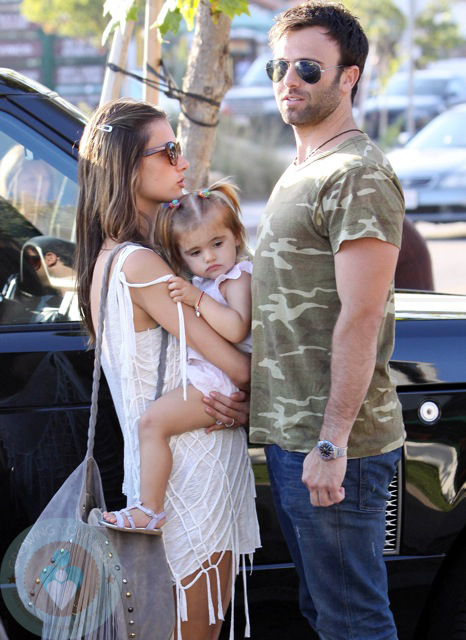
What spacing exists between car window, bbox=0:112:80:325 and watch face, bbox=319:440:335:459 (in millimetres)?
1059

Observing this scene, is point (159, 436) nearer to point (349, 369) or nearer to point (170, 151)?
point (349, 369)

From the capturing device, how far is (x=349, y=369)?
7.11 ft

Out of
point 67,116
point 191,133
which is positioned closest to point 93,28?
point 191,133

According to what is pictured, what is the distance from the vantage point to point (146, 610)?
2322 mm

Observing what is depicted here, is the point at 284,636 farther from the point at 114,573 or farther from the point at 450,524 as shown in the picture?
the point at 114,573

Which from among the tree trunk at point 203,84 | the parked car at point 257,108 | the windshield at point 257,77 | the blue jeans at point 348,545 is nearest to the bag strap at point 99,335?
the blue jeans at point 348,545

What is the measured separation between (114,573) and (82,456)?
0.46 meters

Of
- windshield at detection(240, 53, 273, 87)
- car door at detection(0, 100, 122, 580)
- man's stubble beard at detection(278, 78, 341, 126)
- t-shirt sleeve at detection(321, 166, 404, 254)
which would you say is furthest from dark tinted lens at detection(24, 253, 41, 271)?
windshield at detection(240, 53, 273, 87)

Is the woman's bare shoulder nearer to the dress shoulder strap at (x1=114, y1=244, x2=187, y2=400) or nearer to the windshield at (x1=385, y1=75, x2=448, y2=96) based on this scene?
the dress shoulder strap at (x1=114, y1=244, x2=187, y2=400)

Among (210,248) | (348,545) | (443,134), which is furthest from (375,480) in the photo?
(443,134)

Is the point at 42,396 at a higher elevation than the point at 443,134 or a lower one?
lower

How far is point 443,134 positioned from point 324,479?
496 inches

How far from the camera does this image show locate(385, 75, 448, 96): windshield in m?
21.4

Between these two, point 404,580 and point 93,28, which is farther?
point 93,28
